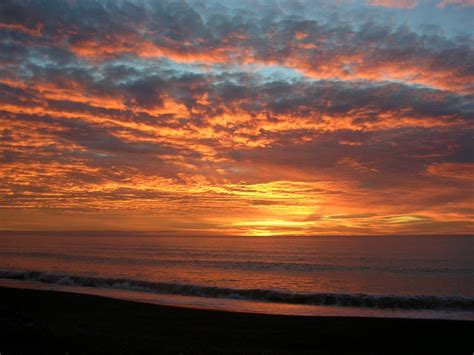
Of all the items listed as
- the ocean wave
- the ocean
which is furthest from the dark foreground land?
the ocean wave

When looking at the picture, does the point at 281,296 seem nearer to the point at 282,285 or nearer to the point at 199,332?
the point at 282,285

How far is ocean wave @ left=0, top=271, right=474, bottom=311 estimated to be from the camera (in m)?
26.8

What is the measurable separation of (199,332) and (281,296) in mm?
13514

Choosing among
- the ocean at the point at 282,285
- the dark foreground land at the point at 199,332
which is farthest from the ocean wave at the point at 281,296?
the dark foreground land at the point at 199,332

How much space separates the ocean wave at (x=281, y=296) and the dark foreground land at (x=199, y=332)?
279 inches

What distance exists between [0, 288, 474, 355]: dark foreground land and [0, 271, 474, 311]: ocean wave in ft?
23.3

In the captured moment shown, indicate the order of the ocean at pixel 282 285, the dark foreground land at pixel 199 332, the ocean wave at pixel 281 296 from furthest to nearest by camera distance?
the ocean wave at pixel 281 296 → the ocean at pixel 282 285 → the dark foreground land at pixel 199 332

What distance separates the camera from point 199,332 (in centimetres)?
1677

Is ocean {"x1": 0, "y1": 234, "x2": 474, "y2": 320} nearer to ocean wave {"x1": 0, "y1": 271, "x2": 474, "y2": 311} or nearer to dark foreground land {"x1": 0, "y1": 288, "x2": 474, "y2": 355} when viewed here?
ocean wave {"x1": 0, "y1": 271, "x2": 474, "y2": 311}

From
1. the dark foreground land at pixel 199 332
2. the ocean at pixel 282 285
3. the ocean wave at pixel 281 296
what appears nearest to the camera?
the dark foreground land at pixel 199 332

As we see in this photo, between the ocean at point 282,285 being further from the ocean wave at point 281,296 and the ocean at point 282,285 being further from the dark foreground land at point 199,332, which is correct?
the dark foreground land at point 199,332

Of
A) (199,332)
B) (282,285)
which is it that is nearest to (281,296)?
(282,285)

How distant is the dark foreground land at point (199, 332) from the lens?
13008mm

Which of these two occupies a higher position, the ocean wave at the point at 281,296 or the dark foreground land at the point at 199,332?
the ocean wave at the point at 281,296
